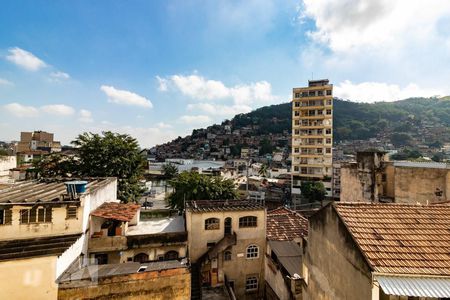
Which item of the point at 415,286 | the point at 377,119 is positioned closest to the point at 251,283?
the point at 415,286

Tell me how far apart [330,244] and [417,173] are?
20.3 m

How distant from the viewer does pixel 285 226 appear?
2178cm

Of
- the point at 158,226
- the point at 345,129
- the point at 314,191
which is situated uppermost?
the point at 345,129

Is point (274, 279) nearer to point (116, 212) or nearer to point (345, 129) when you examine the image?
point (116, 212)

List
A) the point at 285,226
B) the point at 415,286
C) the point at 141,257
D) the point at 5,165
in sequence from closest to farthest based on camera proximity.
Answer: the point at 415,286
the point at 141,257
the point at 285,226
the point at 5,165

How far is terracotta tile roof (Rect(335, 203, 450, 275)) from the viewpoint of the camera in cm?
559

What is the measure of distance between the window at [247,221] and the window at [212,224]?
6.44ft

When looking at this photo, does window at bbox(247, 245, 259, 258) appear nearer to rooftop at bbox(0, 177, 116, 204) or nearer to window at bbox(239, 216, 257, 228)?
window at bbox(239, 216, 257, 228)

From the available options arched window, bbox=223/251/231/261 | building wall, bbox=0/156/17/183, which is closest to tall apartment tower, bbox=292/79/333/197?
arched window, bbox=223/251/231/261

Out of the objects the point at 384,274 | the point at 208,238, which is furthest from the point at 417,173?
the point at 384,274

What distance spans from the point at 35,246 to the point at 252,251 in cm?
1460

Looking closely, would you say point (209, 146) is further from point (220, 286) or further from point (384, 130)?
point (220, 286)

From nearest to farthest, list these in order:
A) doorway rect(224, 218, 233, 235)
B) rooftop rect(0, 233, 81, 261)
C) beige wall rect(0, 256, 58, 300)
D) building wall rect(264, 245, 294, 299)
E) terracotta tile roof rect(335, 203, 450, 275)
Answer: terracotta tile roof rect(335, 203, 450, 275) → beige wall rect(0, 256, 58, 300) → rooftop rect(0, 233, 81, 261) → building wall rect(264, 245, 294, 299) → doorway rect(224, 218, 233, 235)

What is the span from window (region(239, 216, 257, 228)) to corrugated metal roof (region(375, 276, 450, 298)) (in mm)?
14234
